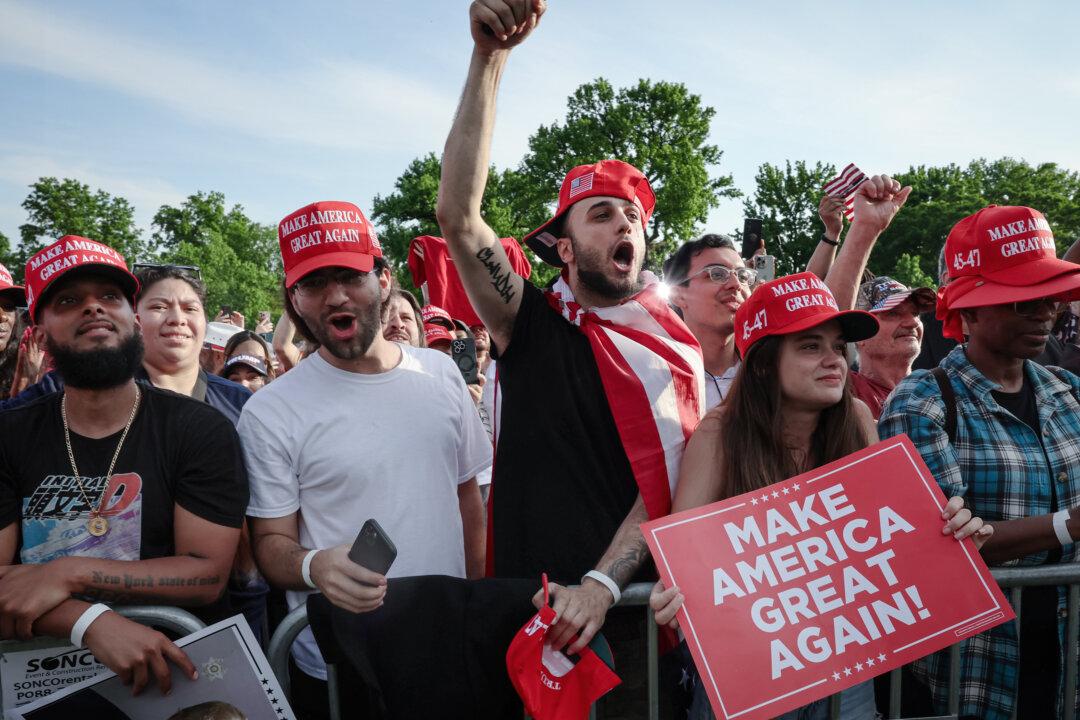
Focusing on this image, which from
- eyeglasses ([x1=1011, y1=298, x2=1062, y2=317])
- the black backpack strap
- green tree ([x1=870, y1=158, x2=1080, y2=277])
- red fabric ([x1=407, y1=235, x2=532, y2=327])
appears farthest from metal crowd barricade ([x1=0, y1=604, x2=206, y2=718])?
green tree ([x1=870, y1=158, x2=1080, y2=277])

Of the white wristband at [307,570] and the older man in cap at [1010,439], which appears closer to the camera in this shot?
the white wristband at [307,570]

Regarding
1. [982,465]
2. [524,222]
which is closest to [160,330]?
[982,465]

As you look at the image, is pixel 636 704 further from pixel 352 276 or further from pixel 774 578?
pixel 352 276

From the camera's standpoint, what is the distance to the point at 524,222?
4166 cm

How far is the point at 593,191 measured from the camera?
8.93 ft

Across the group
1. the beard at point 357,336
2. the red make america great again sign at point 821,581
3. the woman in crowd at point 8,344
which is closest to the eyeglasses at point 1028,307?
the red make america great again sign at point 821,581

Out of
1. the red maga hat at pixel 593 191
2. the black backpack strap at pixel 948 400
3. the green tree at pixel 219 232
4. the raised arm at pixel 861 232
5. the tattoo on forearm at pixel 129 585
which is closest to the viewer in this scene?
the tattoo on forearm at pixel 129 585

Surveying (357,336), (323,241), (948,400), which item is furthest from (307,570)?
(948,400)

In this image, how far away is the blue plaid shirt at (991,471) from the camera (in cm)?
240

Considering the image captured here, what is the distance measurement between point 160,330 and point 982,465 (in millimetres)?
3384

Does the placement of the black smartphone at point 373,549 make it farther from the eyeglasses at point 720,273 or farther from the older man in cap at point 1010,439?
the eyeglasses at point 720,273

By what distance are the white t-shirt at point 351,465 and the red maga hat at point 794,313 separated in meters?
1.15

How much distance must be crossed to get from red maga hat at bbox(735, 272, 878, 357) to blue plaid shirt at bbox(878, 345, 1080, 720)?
0.32 meters

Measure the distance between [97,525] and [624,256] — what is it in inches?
74.4
